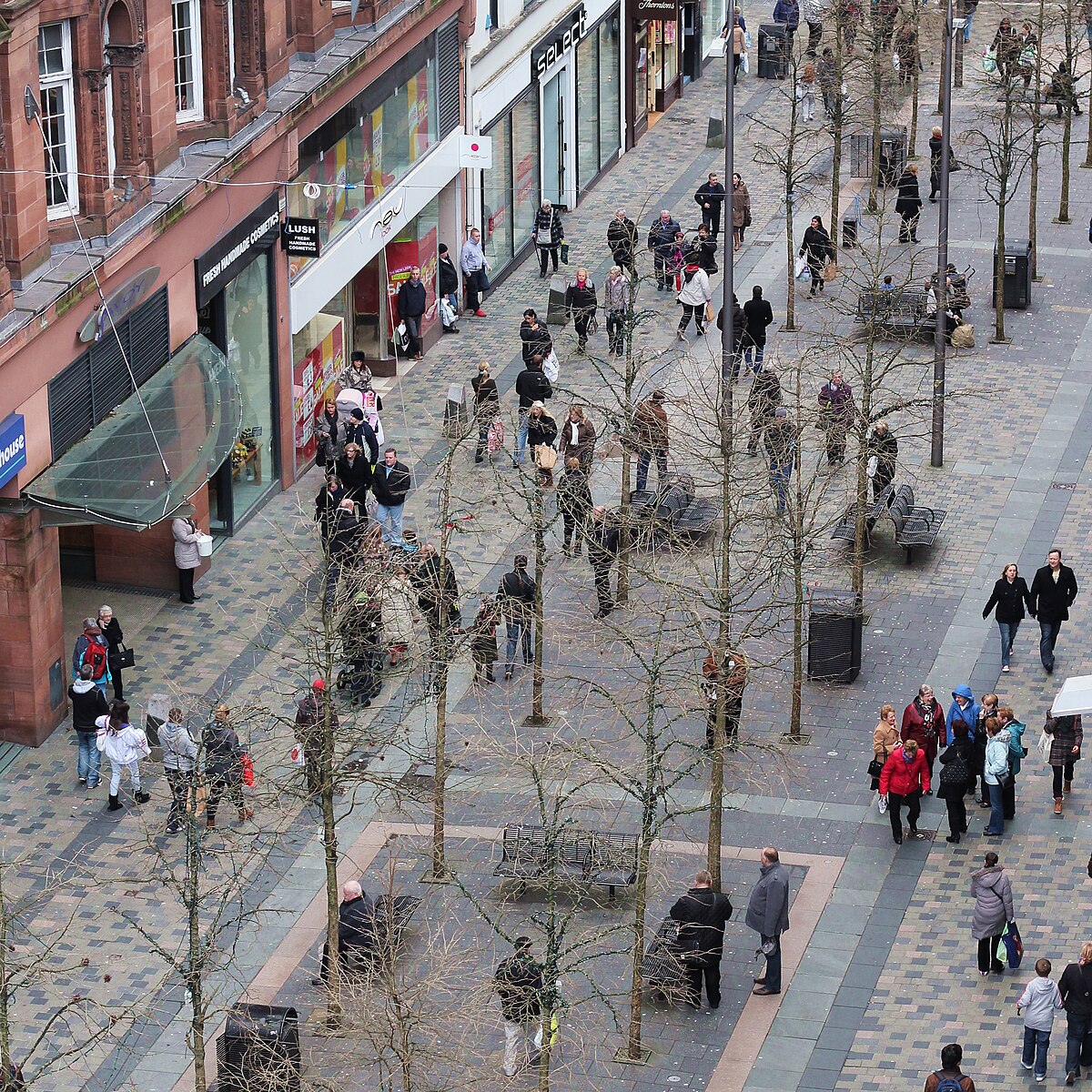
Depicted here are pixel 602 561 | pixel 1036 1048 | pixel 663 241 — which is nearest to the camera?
pixel 1036 1048

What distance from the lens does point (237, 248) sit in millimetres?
37312

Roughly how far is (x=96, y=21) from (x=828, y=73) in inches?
996

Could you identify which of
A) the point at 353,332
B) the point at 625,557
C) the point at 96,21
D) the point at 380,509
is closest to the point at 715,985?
the point at 625,557

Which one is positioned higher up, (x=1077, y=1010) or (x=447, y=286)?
(x=447, y=286)

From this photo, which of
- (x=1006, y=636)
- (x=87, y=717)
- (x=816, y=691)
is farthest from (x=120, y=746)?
(x=1006, y=636)

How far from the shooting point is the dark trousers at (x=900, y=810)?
29.2m

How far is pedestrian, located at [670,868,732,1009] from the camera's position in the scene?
26.0m

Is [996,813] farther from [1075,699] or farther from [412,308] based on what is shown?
[412,308]

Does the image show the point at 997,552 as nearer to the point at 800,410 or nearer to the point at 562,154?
the point at 800,410

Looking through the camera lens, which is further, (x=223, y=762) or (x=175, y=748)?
(x=175, y=748)

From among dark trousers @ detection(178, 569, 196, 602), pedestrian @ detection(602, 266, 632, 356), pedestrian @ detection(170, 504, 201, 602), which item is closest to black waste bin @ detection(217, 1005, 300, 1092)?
pedestrian @ detection(170, 504, 201, 602)

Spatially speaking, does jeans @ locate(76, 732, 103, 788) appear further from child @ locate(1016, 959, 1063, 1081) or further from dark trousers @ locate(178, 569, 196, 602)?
child @ locate(1016, 959, 1063, 1081)

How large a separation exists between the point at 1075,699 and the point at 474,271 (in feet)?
72.2

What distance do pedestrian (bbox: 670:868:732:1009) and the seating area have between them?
1138 millimetres
